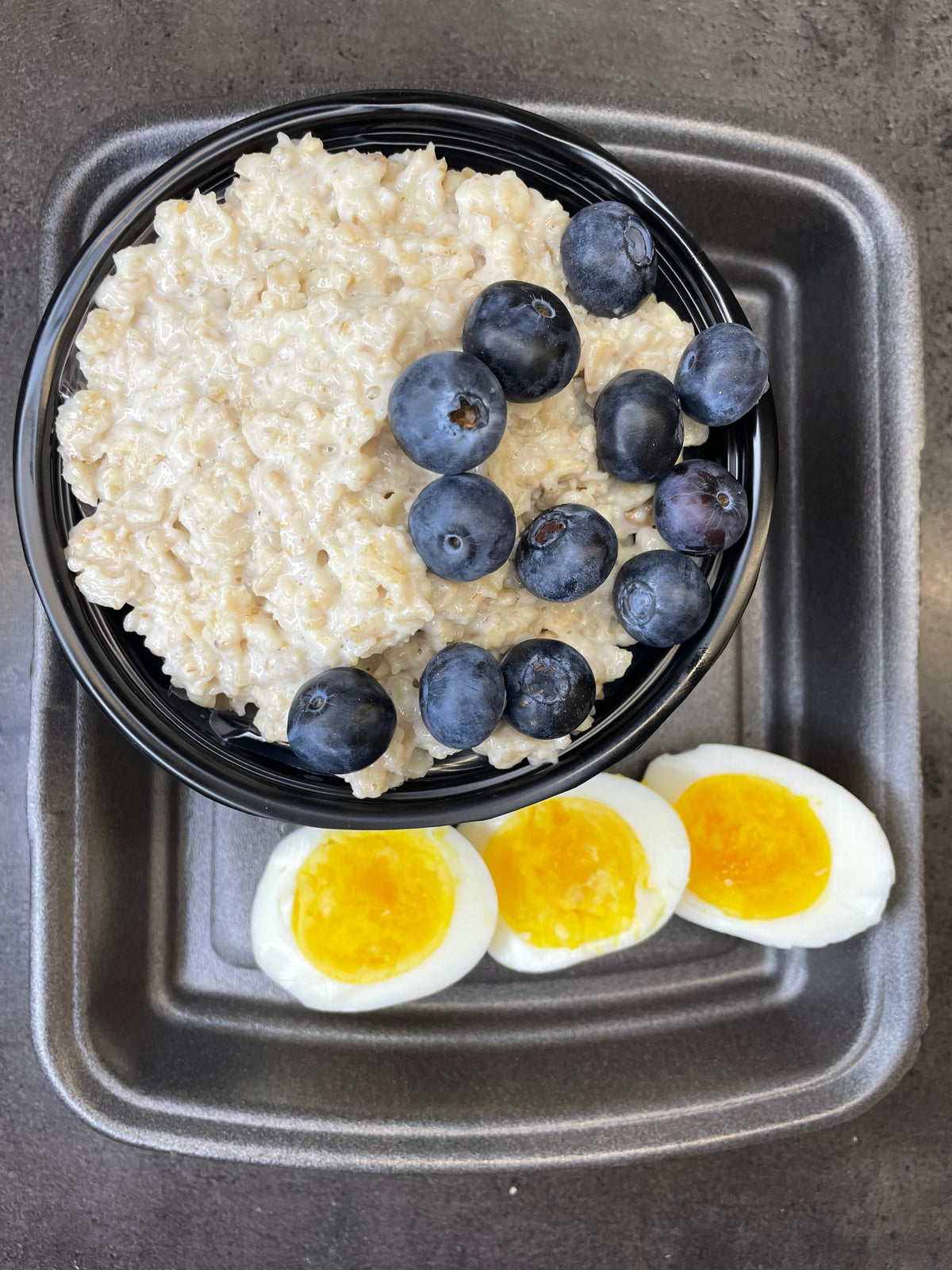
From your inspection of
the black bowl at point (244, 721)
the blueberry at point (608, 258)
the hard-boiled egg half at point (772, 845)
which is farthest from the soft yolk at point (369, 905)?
the blueberry at point (608, 258)

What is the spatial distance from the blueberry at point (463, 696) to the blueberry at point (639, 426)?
0.26 meters

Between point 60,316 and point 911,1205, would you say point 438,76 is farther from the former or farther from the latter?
point 911,1205

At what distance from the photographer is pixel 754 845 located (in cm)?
139

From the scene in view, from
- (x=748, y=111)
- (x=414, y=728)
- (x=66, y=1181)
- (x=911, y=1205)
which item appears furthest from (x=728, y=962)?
(x=748, y=111)

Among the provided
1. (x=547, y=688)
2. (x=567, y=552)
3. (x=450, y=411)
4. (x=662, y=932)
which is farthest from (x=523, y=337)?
Result: (x=662, y=932)

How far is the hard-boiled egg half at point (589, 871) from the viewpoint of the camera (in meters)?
1.36

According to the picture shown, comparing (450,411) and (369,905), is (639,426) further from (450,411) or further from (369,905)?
(369,905)

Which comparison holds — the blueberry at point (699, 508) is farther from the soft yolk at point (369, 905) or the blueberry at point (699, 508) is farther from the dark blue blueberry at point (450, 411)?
the soft yolk at point (369, 905)

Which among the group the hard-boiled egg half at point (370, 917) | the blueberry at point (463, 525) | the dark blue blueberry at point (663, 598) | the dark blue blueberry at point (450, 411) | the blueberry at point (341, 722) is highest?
the dark blue blueberry at point (450, 411)

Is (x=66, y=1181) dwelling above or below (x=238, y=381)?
below

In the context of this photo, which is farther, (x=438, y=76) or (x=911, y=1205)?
(x=911, y=1205)

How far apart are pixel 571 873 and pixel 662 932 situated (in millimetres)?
248

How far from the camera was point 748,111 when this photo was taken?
4.17ft

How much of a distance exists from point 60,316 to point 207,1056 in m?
1.11
